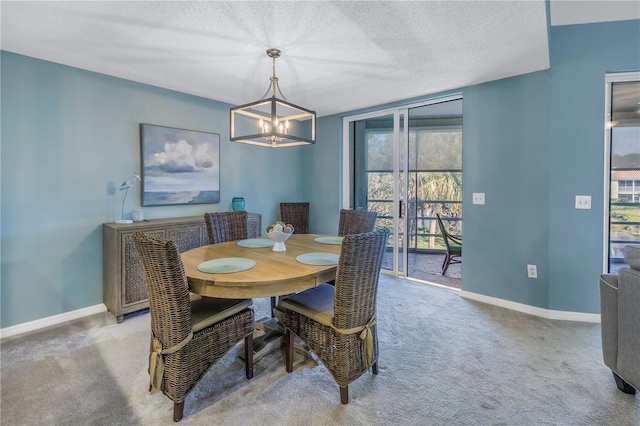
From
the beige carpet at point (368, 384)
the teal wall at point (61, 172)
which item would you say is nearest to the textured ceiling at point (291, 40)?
the teal wall at point (61, 172)

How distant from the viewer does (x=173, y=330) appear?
162 cm

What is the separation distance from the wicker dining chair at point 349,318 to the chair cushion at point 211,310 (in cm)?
39

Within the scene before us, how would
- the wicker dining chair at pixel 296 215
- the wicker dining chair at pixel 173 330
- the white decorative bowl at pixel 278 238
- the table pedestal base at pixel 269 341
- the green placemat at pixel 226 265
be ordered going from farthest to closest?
the wicker dining chair at pixel 296 215, the white decorative bowl at pixel 278 238, the table pedestal base at pixel 269 341, the green placemat at pixel 226 265, the wicker dining chair at pixel 173 330

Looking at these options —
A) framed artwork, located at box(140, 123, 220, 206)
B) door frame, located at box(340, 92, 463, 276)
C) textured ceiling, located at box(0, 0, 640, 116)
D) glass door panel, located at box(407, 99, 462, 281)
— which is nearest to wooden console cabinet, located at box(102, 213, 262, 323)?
framed artwork, located at box(140, 123, 220, 206)

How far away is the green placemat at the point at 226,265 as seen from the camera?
71.4 inches

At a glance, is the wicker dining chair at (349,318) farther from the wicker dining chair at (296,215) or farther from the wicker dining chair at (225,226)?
the wicker dining chair at (296,215)

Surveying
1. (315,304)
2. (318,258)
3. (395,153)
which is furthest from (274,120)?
(395,153)

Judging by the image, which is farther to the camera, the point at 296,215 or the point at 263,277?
the point at 296,215

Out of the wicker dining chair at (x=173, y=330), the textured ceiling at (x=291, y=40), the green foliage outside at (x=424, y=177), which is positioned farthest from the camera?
the green foliage outside at (x=424, y=177)

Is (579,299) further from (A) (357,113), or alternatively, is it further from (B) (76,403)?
(B) (76,403)

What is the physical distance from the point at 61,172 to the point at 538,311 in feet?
15.9

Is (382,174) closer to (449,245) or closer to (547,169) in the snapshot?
(449,245)

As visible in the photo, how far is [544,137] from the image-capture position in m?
2.96

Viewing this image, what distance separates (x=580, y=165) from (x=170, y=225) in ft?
13.5
